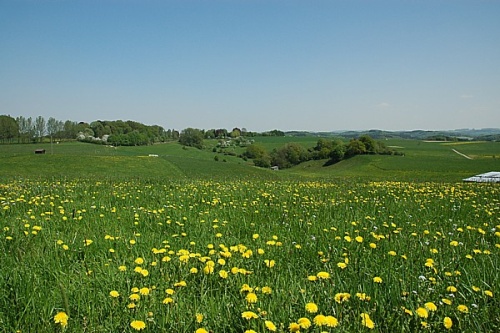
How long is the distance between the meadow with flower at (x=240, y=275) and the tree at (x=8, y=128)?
109 meters

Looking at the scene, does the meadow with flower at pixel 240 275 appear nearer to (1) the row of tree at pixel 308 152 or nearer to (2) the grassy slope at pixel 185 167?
(2) the grassy slope at pixel 185 167

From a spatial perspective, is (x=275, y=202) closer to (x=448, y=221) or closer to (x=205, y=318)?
(x=448, y=221)

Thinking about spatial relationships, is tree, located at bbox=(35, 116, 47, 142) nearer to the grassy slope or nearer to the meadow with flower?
the grassy slope

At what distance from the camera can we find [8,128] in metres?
94.5

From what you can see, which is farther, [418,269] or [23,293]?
[418,269]

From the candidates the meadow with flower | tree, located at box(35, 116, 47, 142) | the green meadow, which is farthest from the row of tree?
the meadow with flower

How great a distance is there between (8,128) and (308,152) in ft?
313

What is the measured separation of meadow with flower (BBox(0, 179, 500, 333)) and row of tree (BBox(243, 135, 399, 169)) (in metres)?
101

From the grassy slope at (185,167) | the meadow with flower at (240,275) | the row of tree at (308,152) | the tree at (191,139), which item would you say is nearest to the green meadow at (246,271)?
the meadow with flower at (240,275)

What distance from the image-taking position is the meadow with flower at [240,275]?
220 cm

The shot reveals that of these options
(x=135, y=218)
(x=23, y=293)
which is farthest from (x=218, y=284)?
(x=135, y=218)

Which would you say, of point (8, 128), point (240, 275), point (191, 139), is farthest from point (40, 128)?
point (240, 275)

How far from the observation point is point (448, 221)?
5.69 metres

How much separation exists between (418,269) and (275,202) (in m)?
4.47
